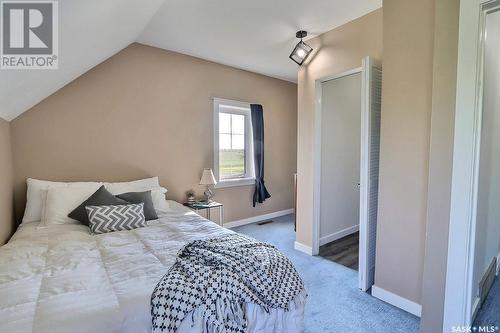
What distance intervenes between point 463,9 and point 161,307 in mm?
2070

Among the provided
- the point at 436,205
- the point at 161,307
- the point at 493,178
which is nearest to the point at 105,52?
the point at 161,307

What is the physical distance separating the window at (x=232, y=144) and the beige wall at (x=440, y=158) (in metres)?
2.83

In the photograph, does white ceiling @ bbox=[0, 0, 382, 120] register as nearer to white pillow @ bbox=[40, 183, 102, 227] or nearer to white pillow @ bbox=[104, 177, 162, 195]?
white pillow @ bbox=[40, 183, 102, 227]

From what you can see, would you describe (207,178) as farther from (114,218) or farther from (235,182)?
(114,218)

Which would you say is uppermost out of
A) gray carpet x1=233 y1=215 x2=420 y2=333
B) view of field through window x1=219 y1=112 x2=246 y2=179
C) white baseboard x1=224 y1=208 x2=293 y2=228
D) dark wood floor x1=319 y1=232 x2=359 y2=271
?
view of field through window x1=219 y1=112 x2=246 y2=179

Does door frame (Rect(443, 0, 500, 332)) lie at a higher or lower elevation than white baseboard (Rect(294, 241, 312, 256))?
higher

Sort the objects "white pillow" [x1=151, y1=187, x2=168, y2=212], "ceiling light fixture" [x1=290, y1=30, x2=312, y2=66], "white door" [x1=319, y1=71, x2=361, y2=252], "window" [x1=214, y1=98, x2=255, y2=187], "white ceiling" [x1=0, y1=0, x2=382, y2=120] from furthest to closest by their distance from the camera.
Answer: "window" [x1=214, y1=98, x2=255, y2=187] < "white door" [x1=319, y1=71, x2=361, y2=252] < "ceiling light fixture" [x1=290, y1=30, x2=312, y2=66] < "white pillow" [x1=151, y1=187, x2=168, y2=212] < "white ceiling" [x1=0, y1=0, x2=382, y2=120]

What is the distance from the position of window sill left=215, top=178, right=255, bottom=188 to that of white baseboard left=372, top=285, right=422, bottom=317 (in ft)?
7.95

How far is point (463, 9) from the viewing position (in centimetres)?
126

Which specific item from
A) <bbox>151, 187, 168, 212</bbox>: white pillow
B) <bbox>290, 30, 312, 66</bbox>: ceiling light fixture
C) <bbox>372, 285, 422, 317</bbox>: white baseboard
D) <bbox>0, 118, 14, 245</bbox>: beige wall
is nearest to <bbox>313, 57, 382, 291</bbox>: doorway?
<bbox>372, 285, 422, 317</bbox>: white baseboard

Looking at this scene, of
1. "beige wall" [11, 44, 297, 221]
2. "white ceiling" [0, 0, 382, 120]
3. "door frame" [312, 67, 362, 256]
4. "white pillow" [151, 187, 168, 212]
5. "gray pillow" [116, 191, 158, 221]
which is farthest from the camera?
"door frame" [312, 67, 362, 256]

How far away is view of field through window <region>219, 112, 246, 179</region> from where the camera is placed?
395 centimetres
